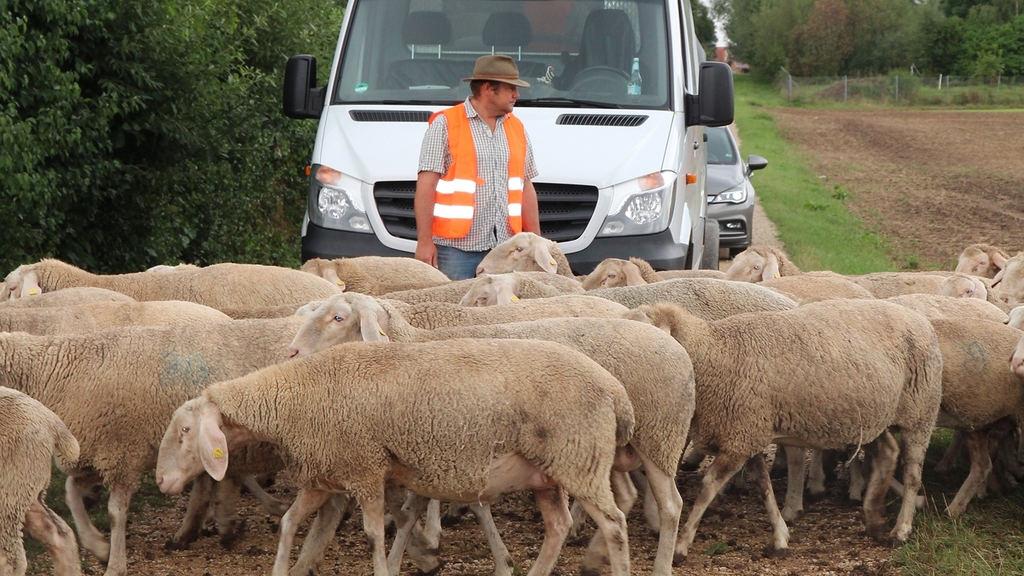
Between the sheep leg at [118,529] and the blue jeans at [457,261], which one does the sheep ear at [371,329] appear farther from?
the blue jeans at [457,261]

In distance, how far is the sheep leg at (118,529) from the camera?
5.04 meters

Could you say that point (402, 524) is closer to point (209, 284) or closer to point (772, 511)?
point (772, 511)

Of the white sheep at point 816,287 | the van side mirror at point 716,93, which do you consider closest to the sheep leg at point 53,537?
the white sheep at point 816,287

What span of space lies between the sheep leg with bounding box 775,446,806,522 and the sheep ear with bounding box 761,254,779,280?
5.52 ft

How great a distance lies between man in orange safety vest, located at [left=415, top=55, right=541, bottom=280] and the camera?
23.6 feet

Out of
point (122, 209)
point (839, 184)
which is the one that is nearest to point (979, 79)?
point (839, 184)

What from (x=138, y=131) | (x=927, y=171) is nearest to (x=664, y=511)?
(x=138, y=131)

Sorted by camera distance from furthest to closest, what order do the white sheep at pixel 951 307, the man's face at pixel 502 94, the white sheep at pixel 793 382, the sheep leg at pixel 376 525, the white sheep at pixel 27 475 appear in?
the man's face at pixel 502 94
the white sheep at pixel 951 307
the white sheep at pixel 793 382
the sheep leg at pixel 376 525
the white sheep at pixel 27 475

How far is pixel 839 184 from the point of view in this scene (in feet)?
83.9

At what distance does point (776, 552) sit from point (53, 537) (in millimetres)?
3067

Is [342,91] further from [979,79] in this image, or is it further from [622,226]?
[979,79]

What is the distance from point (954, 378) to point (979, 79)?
58181 millimetres

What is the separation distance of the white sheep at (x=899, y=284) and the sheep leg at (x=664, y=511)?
274cm

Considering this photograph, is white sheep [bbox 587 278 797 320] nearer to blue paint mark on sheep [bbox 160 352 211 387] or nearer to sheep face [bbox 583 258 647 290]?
sheep face [bbox 583 258 647 290]
